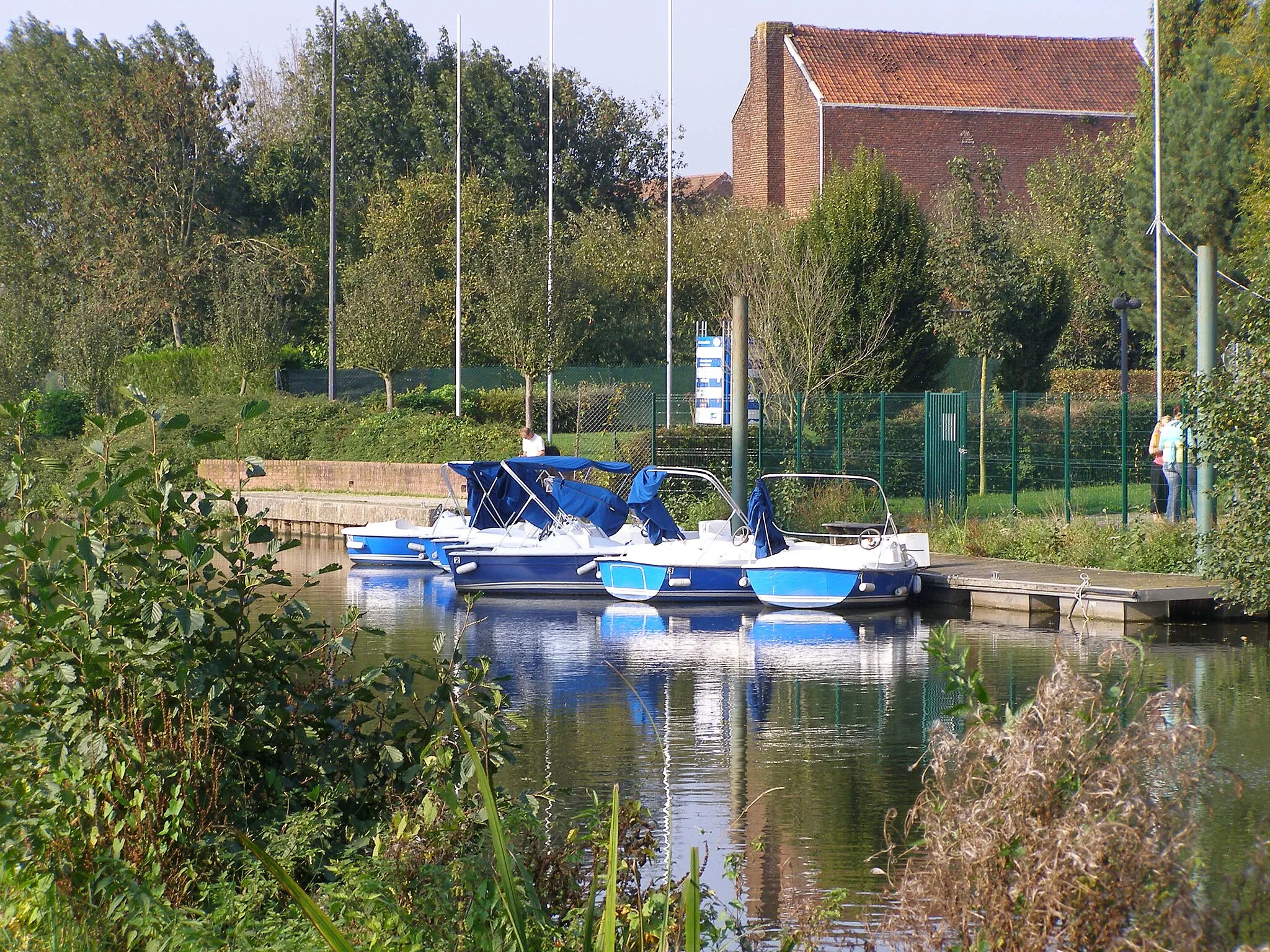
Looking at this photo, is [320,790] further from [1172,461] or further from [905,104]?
[905,104]

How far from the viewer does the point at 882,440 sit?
26.2m

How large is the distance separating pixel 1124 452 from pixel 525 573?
34.4 feet

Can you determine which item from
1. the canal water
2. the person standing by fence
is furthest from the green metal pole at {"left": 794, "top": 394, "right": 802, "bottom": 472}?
the canal water

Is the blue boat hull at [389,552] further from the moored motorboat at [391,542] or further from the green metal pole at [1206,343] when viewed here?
the green metal pole at [1206,343]

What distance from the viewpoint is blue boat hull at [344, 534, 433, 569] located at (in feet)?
80.1

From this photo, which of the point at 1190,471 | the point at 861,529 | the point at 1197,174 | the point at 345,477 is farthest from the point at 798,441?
the point at 1197,174

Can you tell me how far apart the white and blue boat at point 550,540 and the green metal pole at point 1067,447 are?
315 inches

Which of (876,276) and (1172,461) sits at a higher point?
(876,276)

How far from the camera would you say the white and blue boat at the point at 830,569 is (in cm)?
1894

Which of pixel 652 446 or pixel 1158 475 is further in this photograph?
pixel 652 446

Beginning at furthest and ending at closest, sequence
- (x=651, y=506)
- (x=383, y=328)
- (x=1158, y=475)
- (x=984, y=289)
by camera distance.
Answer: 1. (x=383, y=328)
2. (x=984, y=289)
3. (x=1158, y=475)
4. (x=651, y=506)

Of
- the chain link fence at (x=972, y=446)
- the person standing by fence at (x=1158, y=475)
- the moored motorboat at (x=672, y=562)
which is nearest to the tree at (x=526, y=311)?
the chain link fence at (x=972, y=446)

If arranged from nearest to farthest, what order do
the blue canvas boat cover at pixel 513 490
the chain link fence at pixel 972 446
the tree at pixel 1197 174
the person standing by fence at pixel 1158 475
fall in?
the blue canvas boat cover at pixel 513 490 → the person standing by fence at pixel 1158 475 → the chain link fence at pixel 972 446 → the tree at pixel 1197 174

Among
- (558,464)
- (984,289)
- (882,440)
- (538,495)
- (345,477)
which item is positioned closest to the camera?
(558,464)
